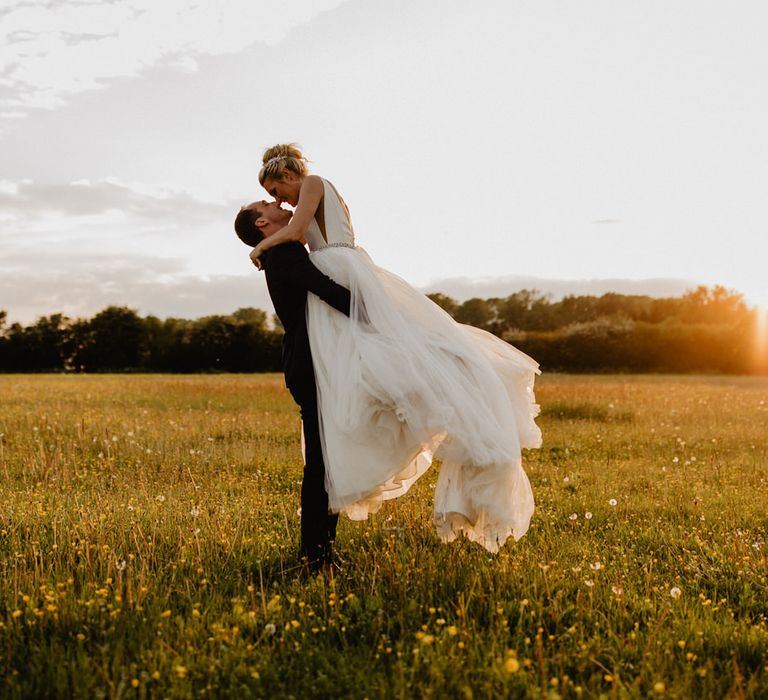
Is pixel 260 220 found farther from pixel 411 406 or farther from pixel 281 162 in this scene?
pixel 411 406

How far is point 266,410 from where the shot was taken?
58.1 ft

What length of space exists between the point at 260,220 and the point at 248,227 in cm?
16

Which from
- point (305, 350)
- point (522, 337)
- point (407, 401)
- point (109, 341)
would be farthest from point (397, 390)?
point (109, 341)

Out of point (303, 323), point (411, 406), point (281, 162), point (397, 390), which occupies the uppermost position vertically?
point (281, 162)

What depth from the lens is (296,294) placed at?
17.1 ft

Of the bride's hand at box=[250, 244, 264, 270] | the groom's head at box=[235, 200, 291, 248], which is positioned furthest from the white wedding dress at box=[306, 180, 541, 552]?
the bride's hand at box=[250, 244, 264, 270]

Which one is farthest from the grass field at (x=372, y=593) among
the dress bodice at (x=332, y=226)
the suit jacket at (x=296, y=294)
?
the dress bodice at (x=332, y=226)

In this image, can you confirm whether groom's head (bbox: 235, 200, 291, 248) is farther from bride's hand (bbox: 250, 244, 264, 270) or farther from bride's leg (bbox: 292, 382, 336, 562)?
bride's leg (bbox: 292, 382, 336, 562)

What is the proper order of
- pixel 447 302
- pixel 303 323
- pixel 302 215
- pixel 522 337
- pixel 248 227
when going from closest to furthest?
1. pixel 302 215
2. pixel 303 323
3. pixel 248 227
4. pixel 522 337
5. pixel 447 302

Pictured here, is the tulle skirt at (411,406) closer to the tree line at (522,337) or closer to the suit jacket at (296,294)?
the suit jacket at (296,294)

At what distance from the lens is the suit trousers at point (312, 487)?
521 centimetres

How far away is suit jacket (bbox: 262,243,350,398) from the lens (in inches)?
198

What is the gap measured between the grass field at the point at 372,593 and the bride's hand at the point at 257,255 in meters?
2.25

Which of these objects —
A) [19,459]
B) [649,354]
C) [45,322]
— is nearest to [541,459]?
[19,459]
